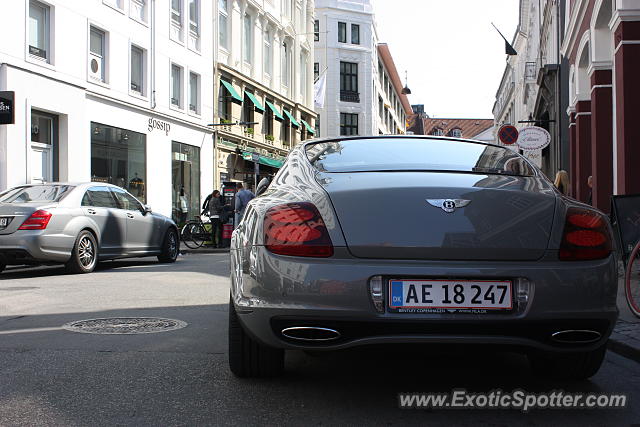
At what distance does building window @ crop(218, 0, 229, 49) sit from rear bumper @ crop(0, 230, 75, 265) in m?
21.6

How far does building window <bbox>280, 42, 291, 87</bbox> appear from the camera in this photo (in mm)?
39594

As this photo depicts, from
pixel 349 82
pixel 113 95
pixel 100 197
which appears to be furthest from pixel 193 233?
pixel 349 82

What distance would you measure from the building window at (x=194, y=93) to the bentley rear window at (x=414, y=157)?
24105 millimetres

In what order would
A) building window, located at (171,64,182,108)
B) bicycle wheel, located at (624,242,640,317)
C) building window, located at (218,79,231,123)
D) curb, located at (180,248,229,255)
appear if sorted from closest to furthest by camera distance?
bicycle wheel, located at (624,242,640,317) → curb, located at (180,248,229,255) → building window, located at (171,64,182,108) → building window, located at (218,79,231,123)

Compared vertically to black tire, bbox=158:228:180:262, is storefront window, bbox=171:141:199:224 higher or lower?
higher

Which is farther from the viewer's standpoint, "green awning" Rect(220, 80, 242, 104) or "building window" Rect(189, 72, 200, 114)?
"green awning" Rect(220, 80, 242, 104)

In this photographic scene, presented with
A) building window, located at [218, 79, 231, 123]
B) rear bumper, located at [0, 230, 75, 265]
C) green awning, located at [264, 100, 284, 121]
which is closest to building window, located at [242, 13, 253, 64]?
green awning, located at [264, 100, 284, 121]

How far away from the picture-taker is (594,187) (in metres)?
16.0

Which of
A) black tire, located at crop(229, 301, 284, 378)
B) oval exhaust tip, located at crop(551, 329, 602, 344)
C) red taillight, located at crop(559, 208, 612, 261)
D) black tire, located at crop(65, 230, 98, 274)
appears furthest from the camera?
black tire, located at crop(65, 230, 98, 274)

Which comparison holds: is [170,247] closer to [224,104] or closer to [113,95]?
[113,95]

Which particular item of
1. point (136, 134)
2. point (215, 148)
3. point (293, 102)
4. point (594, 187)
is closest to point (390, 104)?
point (293, 102)

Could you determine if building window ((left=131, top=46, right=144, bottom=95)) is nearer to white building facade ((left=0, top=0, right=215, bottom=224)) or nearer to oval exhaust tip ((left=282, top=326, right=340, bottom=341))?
white building facade ((left=0, top=0, right=215, bottom=224))

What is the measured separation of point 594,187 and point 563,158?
→ 10159 mm

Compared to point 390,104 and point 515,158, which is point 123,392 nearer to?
point 515,158
